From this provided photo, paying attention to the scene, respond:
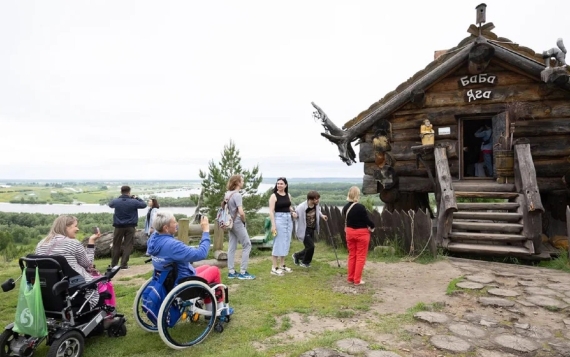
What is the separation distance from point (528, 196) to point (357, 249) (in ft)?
15.0

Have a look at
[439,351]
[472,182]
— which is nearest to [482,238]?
[472,182]

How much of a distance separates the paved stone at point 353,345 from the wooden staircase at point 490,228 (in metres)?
5.09

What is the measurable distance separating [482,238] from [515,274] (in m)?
1.55

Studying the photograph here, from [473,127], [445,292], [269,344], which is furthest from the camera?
[473,127]

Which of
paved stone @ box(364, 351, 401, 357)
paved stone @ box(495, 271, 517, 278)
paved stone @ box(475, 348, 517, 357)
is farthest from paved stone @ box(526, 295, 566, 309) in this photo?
paved stone @ box(364, 351, 401, 357)

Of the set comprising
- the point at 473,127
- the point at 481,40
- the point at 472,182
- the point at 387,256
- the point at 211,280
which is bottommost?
the point at 387,256

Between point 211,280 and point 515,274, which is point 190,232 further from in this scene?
point 515,274

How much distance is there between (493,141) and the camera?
10031 mm

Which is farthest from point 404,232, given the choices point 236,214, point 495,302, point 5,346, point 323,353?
point 5,346

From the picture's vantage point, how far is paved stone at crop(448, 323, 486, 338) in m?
4.09

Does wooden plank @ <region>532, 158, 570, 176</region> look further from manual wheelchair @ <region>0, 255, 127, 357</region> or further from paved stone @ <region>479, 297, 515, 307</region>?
manual wheelchair @ <region>0, 255, 127, 357</region>

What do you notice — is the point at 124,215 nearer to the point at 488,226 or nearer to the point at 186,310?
the point at 186,310

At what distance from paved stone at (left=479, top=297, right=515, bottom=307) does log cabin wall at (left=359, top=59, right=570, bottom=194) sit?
5600mm

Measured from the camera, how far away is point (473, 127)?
1420 cm
